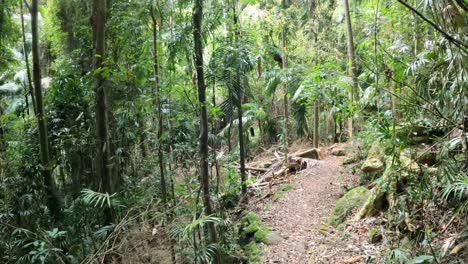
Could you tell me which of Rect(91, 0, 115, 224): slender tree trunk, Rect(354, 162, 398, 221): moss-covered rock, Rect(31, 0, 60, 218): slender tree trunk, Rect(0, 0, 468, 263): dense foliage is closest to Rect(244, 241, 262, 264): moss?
Rect(0, 0, 468, 263): dense foliage

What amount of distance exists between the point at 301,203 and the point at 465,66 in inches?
236

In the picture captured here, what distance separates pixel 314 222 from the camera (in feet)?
25.6

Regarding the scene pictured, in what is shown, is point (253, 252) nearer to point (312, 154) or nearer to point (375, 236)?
point (375, 236)

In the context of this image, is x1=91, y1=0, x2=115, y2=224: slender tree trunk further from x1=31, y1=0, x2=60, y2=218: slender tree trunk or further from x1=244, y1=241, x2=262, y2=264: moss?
x1=244, y1=241, x2=262, y2=264: moss

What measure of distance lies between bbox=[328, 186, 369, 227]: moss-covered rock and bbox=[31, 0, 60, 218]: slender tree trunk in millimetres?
5674

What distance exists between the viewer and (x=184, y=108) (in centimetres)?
743

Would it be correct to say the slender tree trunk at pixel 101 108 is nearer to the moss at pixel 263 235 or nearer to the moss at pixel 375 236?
the moss at pixel 263 235

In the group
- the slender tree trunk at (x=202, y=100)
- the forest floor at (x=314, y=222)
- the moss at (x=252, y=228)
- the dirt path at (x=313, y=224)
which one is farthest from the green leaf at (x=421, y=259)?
the moss at (x=252, y=228)

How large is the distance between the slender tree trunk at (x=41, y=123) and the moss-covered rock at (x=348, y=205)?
5.67 m

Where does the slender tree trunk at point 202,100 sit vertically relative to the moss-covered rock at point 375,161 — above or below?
above

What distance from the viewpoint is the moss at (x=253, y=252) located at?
274 inches

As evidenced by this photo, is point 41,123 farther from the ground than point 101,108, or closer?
closer

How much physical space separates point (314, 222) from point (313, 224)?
0.10 meters

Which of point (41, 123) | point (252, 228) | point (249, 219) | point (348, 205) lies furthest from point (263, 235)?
point (41, 123)
